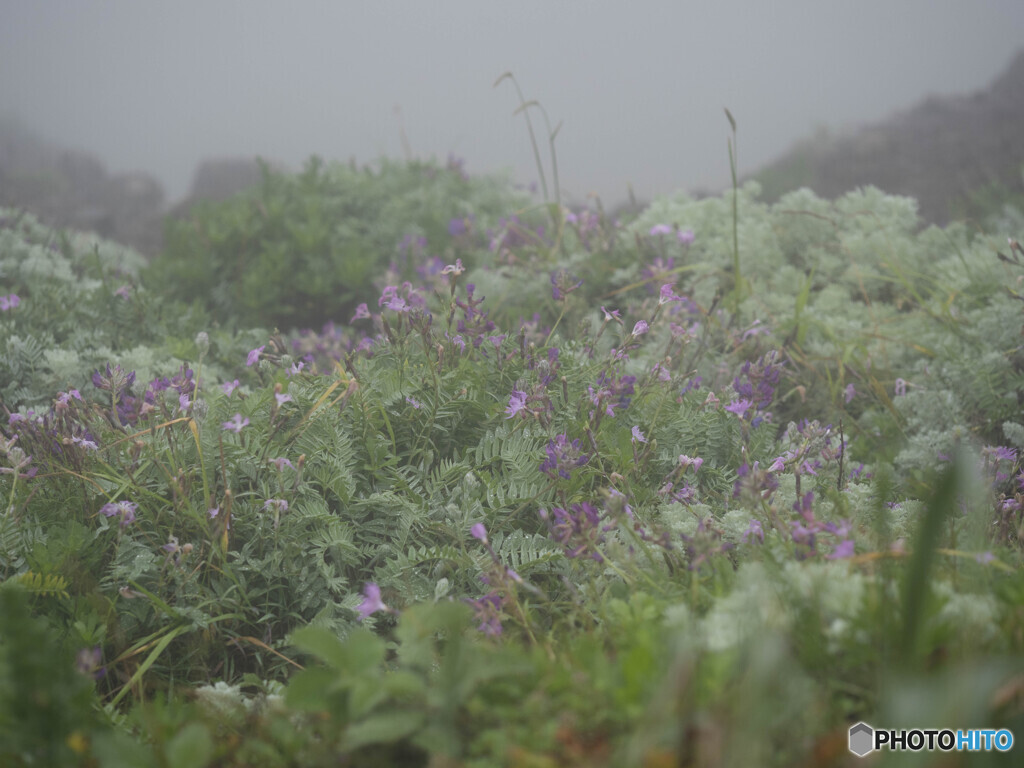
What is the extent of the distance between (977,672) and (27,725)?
120cm

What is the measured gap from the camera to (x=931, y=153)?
690 cm

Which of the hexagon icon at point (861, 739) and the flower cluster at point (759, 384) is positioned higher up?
the flower cluster at point (759, 384)

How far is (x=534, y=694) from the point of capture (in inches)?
41.6

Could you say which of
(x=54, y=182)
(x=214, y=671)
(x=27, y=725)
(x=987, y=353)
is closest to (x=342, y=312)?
(x=214, y=671)

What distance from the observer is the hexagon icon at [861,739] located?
3.17 ft

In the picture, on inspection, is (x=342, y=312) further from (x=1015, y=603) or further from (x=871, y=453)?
(x=1015, y=603)

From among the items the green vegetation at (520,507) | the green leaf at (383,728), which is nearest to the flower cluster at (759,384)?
the green vegetation at (520,507)

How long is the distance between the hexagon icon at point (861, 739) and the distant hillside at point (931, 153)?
629 centimetres

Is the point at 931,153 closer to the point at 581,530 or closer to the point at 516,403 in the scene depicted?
the point at 516,403

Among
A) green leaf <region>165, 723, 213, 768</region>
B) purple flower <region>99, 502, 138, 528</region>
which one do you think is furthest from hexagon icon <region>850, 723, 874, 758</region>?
purple flower <region>99, 502, 138, 528</region>

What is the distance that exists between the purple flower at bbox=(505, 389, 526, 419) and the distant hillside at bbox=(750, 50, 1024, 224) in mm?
5657

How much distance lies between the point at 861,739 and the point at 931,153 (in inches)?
292

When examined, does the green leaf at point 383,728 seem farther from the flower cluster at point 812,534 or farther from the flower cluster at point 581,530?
the flower cluster at point 812,534

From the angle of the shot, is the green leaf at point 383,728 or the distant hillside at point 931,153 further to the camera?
the distant hillside at point 931,153
